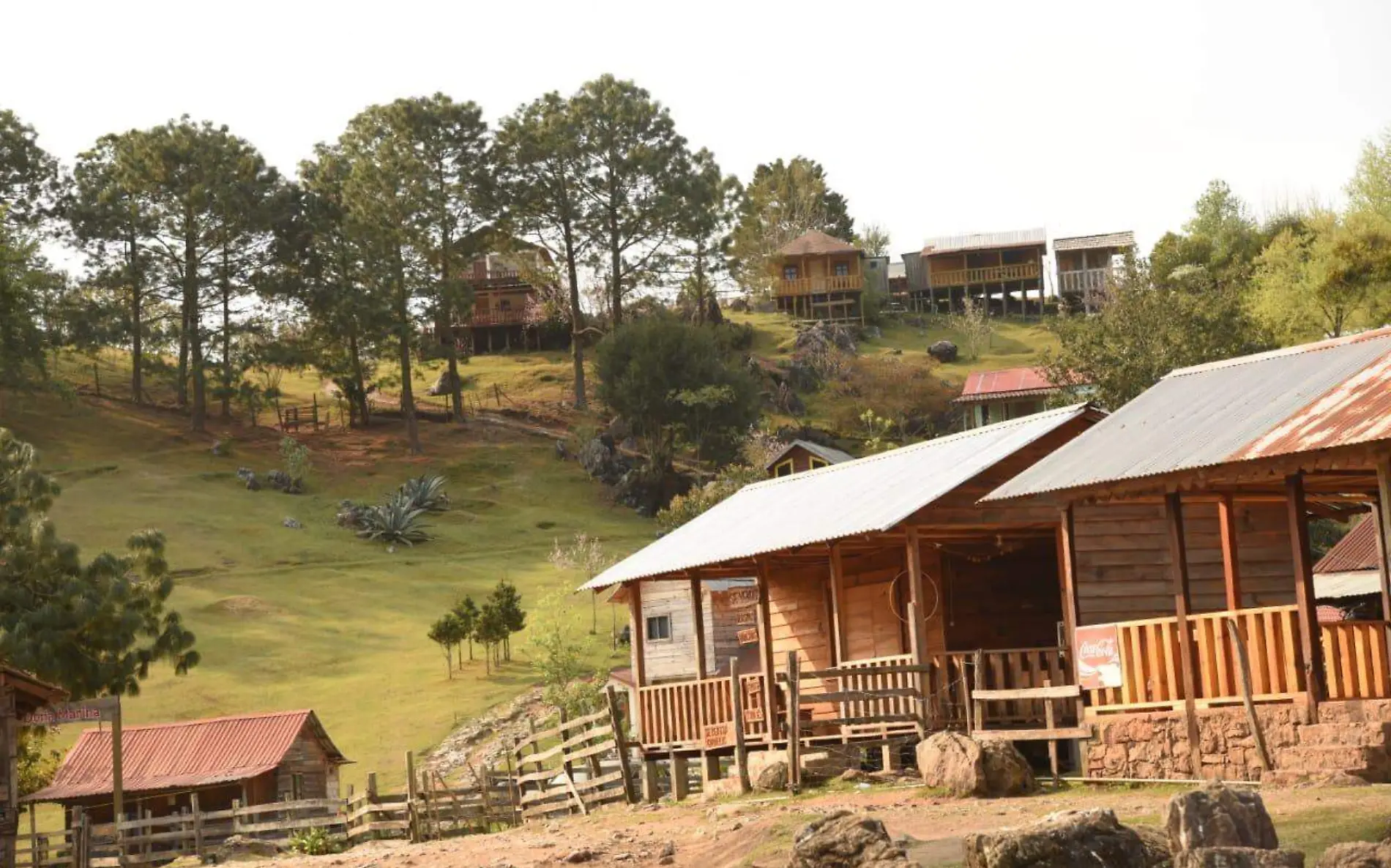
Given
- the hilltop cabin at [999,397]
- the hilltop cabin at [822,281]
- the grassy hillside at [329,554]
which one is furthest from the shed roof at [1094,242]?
the grassy hillside at [329,554]

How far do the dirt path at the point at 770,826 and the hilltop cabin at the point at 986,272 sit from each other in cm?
9032

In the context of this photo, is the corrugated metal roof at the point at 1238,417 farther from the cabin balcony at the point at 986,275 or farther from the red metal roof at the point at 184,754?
the cabin balcony at the point at 986,275

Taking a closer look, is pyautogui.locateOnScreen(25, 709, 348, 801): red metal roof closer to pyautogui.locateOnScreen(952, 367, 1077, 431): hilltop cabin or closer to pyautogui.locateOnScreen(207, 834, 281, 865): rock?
pyautogui.locateOnScreen(207, 834, 281, 865): rock

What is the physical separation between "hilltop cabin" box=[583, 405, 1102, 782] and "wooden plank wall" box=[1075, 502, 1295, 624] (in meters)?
0.83

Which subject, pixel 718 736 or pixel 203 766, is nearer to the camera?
pixel 718 736

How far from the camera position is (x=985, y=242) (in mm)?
112312

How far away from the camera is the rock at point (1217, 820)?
10.4 metres

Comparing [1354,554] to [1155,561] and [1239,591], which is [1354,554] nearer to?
[1155,561]

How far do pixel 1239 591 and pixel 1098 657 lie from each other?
1.81 meters

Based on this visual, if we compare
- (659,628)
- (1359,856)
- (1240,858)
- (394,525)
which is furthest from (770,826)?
(394,525)

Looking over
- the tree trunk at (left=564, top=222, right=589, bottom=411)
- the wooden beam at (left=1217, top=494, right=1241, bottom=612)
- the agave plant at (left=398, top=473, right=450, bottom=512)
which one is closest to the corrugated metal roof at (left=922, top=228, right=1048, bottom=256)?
the tree trunk at (left=564, top=222, right=589, bottom=411)

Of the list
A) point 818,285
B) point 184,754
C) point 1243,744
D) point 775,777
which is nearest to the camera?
point 1243,744

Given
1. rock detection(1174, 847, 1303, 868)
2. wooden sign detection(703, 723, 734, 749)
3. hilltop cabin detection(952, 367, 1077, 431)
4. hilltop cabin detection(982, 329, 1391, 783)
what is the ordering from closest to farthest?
rock detection(1174, 847, 1303, 868) → hilltop cabin detection(982, 329, 1391, 783) → wooden sign detection(703, 723, 734, 749) → hilltop cabin detection(952, 367, 1077, 431)

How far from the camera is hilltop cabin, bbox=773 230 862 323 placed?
106375 millimetres
